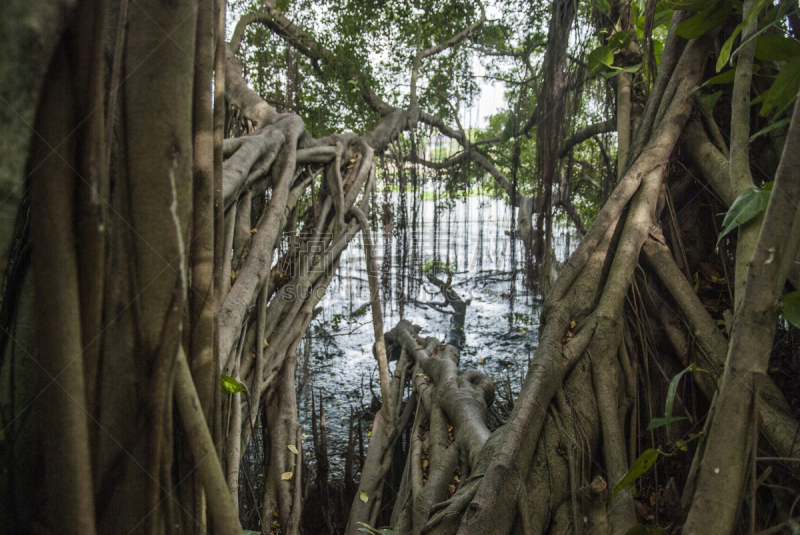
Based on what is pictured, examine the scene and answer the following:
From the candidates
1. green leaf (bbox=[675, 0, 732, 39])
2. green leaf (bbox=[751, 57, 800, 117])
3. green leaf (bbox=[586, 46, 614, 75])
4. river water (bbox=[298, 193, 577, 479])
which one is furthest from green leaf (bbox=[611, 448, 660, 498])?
river water (bbox=[298, 193, 577, 479])

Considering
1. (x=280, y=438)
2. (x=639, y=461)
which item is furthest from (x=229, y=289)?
(x=639, y=461)

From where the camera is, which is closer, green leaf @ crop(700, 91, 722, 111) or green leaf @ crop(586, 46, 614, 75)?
green leaf @ crop(700, 91, 722, 111)

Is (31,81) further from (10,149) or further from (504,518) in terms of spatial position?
(504,518)

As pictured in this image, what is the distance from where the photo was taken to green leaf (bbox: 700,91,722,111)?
1.46 meters

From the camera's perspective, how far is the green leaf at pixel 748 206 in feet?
3.19

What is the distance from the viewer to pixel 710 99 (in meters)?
1.47

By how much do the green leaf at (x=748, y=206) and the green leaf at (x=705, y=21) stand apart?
726 mm

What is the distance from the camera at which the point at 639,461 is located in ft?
2.99

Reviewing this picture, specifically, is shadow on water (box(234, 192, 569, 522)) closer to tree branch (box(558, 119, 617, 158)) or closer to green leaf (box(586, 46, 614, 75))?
tree branch (box(558, 119, 617, 158))

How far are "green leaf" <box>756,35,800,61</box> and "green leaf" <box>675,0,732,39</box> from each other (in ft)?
0.88

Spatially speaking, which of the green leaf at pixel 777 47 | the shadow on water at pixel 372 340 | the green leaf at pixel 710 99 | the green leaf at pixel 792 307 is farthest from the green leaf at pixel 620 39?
the shadow on water at pixel 372 340

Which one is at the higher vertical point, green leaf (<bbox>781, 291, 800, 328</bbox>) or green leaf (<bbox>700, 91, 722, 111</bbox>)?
green leaf (<bbox>700, 91, 722, 111</bbox>)

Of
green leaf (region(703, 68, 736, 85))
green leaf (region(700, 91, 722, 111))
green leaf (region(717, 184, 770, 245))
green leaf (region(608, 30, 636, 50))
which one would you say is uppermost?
green leaf (region(608, 30, 636, 50))

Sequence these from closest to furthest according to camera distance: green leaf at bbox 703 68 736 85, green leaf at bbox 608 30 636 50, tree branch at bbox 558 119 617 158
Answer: green leaf at bbox 703 68 736 85 → green leaf at bbox 608 30 636 50 → tree branch at bbox 558 119 617 158
